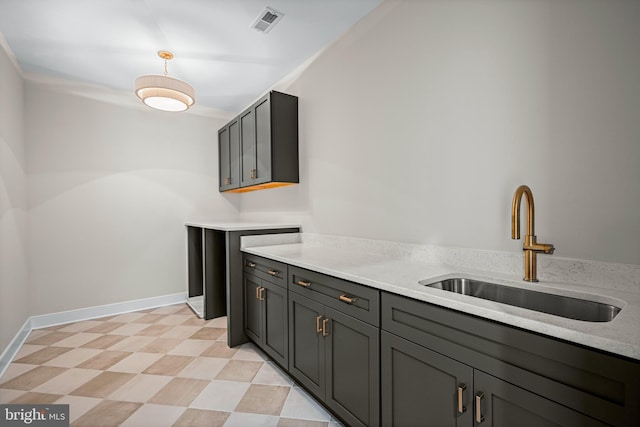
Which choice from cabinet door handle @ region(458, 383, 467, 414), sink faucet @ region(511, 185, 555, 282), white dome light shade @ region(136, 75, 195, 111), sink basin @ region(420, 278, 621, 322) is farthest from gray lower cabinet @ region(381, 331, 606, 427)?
white dome light shade @ region(136, 75, 195, 111)

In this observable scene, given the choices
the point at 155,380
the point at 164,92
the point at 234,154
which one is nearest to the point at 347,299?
the point at 155,380

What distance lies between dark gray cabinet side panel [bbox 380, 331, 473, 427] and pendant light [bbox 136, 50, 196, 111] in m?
2.42

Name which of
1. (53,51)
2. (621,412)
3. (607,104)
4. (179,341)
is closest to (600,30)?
(607,104)

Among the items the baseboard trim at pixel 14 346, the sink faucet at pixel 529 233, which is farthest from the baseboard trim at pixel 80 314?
the sink faucet at pixel 529 233

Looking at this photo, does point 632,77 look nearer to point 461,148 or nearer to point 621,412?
point 461,148

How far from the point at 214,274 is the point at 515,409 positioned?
2988 mm

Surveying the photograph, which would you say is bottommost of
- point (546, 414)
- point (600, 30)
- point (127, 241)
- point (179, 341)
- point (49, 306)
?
point (179, 341)

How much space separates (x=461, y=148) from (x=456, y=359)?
1.15m

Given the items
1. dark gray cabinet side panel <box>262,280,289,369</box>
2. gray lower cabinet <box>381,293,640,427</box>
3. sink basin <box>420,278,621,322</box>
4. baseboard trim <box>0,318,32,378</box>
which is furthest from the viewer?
baseboard trim <box>0,318,32,378</box>

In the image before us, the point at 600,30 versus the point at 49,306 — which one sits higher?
the point at 600,30

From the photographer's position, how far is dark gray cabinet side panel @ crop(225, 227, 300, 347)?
99.4 inches

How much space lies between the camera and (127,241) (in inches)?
140

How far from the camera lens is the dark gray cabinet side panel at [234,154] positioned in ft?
11.7

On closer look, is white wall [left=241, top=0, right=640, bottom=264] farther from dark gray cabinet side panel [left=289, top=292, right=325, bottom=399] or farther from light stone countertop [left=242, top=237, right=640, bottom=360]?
dark gray cabinet side panel [left=289, top=292, right=325, bottom=399]
